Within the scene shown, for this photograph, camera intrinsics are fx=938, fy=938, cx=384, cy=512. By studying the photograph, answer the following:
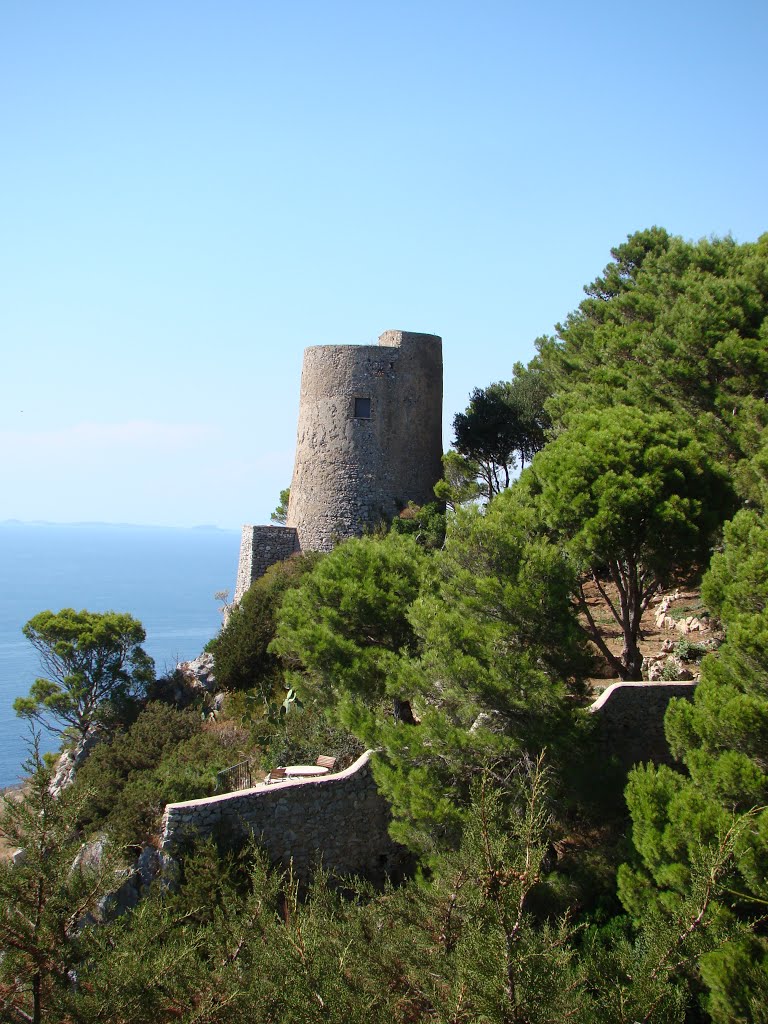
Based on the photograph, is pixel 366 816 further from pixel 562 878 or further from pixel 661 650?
pixel 661 650

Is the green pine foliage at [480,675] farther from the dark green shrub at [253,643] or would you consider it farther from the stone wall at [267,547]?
the stone wall at [267,547]

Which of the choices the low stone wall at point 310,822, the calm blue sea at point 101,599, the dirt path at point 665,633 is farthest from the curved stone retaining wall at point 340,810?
the calm blue sea at point 101,599

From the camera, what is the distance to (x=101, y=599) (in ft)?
266

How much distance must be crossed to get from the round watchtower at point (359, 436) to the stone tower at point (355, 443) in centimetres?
2

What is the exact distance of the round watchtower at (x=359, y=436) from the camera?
21.9 m

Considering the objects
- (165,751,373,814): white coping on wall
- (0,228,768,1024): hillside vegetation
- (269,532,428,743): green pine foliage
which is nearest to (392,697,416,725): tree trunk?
(269,532,428,743): green pine foliage

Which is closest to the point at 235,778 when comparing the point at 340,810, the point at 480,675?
the point at 340,810

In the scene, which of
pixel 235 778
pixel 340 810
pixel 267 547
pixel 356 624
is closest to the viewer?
pixel 340 810

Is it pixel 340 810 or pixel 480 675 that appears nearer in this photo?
pixel 480 675

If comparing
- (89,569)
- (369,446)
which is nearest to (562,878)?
(369,446)

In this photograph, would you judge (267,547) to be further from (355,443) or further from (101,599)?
(101,599)

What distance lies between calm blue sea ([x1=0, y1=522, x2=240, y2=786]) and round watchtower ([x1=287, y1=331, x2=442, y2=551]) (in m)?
7.82

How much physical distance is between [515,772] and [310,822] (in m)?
2.81

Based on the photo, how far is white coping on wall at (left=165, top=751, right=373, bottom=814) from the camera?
37.7ft
